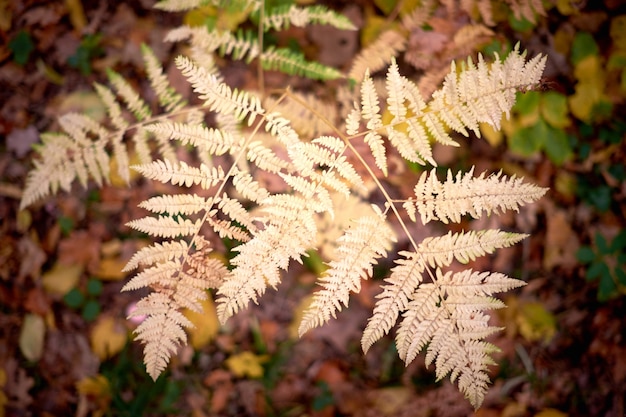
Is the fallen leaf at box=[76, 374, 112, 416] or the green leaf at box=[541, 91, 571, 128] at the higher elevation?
the green leaf at box=[541, 91, 571, 128]

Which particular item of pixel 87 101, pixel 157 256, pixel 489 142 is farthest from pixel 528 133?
pixel 87 101

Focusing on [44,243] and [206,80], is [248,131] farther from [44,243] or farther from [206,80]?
[44,243]

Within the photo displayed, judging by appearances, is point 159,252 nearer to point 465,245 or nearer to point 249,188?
point 249,188

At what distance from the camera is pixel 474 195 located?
137 centimetres

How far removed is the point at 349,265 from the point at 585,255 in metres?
1.70

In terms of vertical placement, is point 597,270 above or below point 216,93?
below

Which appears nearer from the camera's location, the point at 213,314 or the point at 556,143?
the point at 556,143

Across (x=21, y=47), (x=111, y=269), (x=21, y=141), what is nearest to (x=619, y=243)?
(x=111, y=269)

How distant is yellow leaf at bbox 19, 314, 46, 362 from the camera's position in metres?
2.53

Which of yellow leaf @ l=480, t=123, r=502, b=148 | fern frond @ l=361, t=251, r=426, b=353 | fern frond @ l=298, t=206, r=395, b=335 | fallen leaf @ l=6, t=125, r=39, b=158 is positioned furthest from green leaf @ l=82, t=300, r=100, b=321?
yellow leaf @ l=480, t=123, r=502, b=148

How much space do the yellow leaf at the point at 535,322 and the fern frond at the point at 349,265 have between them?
1416 mm

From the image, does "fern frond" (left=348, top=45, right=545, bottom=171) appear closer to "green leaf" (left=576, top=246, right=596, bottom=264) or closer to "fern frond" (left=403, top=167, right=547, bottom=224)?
"fern frond" (left=403, top=167, right=547, bottom=224)

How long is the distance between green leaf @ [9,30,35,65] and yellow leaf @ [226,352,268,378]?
2179 mm

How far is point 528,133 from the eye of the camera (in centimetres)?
218
